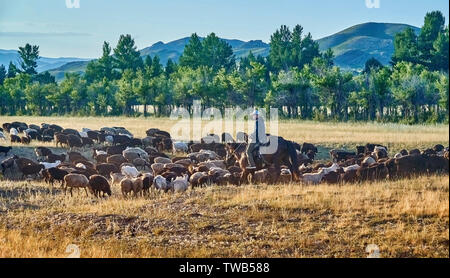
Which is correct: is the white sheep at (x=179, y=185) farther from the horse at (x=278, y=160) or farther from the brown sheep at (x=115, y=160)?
the brown sheep at (x=115, y=160)

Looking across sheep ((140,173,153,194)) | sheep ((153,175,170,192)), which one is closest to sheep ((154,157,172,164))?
sheep ((153,175,170,192))

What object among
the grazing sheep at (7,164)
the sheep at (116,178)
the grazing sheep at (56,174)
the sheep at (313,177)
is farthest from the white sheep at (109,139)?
the sheep at (313,177)

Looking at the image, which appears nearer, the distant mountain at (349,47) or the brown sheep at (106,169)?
the brown sheep at (106,169)

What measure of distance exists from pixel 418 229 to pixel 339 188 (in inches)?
186

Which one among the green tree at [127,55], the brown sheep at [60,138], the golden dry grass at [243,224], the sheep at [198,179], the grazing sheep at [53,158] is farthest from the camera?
the green tree at [127,55]

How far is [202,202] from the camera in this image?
541 inches

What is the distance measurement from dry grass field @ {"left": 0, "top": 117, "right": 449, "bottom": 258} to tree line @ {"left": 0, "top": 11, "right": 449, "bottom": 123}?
26.3 meters

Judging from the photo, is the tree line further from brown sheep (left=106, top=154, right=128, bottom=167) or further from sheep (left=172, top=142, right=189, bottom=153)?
brown sheep (left=106, top=154, right=128, bottom=167)

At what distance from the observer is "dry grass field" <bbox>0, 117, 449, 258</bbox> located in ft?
32.4

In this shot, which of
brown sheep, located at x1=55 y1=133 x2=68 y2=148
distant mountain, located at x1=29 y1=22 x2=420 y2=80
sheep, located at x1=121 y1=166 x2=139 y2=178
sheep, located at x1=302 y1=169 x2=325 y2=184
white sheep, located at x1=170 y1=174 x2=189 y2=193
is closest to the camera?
white sheep, located at x1=170 y1=174 x2=189 y2=193

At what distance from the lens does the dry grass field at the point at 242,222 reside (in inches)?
388

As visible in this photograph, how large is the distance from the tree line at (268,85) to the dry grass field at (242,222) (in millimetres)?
26345

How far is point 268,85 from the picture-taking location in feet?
198
